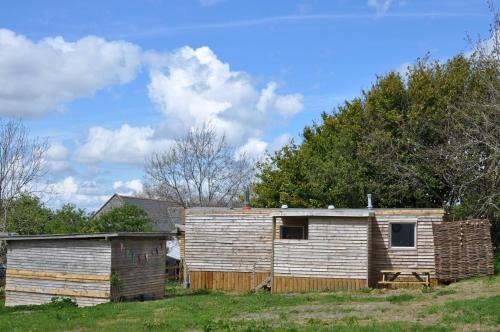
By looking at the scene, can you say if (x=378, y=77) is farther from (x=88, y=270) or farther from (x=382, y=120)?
(x=88, y=270)

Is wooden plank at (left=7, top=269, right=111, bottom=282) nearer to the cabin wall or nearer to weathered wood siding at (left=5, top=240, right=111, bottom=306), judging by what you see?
weathered wood siding at (left=5, top=240, right=111, bottom=306)

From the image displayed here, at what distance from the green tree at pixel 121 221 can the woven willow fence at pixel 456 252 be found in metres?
21.0

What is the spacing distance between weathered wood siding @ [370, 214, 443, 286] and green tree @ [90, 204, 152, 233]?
60.4ft

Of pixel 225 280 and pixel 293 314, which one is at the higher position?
pixel 225 280

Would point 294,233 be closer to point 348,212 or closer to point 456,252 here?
point 348,212

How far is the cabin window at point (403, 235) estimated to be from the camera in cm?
2516

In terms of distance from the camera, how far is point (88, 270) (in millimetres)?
22719

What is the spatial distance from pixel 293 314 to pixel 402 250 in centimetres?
977

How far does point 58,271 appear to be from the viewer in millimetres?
23453

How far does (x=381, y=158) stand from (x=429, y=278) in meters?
8.83

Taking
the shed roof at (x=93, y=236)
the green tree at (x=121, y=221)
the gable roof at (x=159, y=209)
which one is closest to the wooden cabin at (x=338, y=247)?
the shed roof at (x=93, y=236)

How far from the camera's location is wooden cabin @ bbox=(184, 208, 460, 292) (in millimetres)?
24766

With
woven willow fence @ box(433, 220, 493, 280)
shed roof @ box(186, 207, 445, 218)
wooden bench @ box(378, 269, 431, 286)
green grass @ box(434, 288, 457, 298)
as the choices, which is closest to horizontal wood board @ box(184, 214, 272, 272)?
shed roof @ box(186, 207, 445, 218)

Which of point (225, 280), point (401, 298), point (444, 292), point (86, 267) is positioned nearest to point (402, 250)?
point (444, 292)
